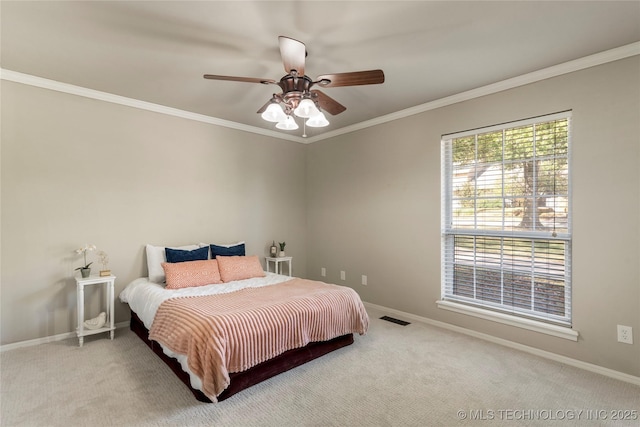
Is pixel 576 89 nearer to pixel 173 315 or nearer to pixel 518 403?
pixel 518 403

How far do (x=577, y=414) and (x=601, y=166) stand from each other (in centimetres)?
192

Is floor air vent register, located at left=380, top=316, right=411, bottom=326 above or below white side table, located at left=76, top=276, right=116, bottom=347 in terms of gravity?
below

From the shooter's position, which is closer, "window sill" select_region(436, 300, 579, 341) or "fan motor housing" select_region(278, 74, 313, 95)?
"fan motor housing" select_region(278, 74, 313, 95)

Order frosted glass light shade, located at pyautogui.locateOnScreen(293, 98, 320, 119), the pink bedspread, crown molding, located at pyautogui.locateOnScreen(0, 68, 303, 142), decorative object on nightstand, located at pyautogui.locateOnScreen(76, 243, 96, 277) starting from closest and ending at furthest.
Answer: the pink bedspread
frosted glass light shade, located at pyautogui.locateOnScreen(293, 98, 320, 119)
crown molding, located at pyautogui.locateOnScreen(0, 68, 303, 142)
decorative object on nightstand, located at pyautogui.locateOnScreen(76, 243, 96, 277)

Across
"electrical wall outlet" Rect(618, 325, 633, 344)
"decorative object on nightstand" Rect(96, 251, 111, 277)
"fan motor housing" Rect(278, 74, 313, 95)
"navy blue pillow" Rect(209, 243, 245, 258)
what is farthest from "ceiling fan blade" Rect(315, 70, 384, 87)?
"decorative object on nightstand" Rect(96, 251, 111, 277)

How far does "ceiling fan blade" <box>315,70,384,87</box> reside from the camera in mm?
2178

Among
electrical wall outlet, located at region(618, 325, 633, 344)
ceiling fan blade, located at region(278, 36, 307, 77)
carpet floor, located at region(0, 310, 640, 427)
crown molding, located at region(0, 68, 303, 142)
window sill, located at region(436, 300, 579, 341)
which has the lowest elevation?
carpet floor, located at region(0, 310, 640, 427)

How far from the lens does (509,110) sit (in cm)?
318

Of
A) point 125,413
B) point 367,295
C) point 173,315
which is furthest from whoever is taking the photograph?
point 367,295

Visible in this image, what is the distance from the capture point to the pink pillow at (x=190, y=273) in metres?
3.30

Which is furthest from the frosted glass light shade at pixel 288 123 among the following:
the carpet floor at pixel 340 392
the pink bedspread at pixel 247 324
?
the carpet floor at pixel 340 392

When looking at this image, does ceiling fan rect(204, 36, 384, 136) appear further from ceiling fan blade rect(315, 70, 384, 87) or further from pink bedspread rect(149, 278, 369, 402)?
pink bedspread rect(149, 278, 369, 402)

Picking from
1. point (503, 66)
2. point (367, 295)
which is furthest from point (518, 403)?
point (503, 66)

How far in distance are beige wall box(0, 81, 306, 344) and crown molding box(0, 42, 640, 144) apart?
7 cm
